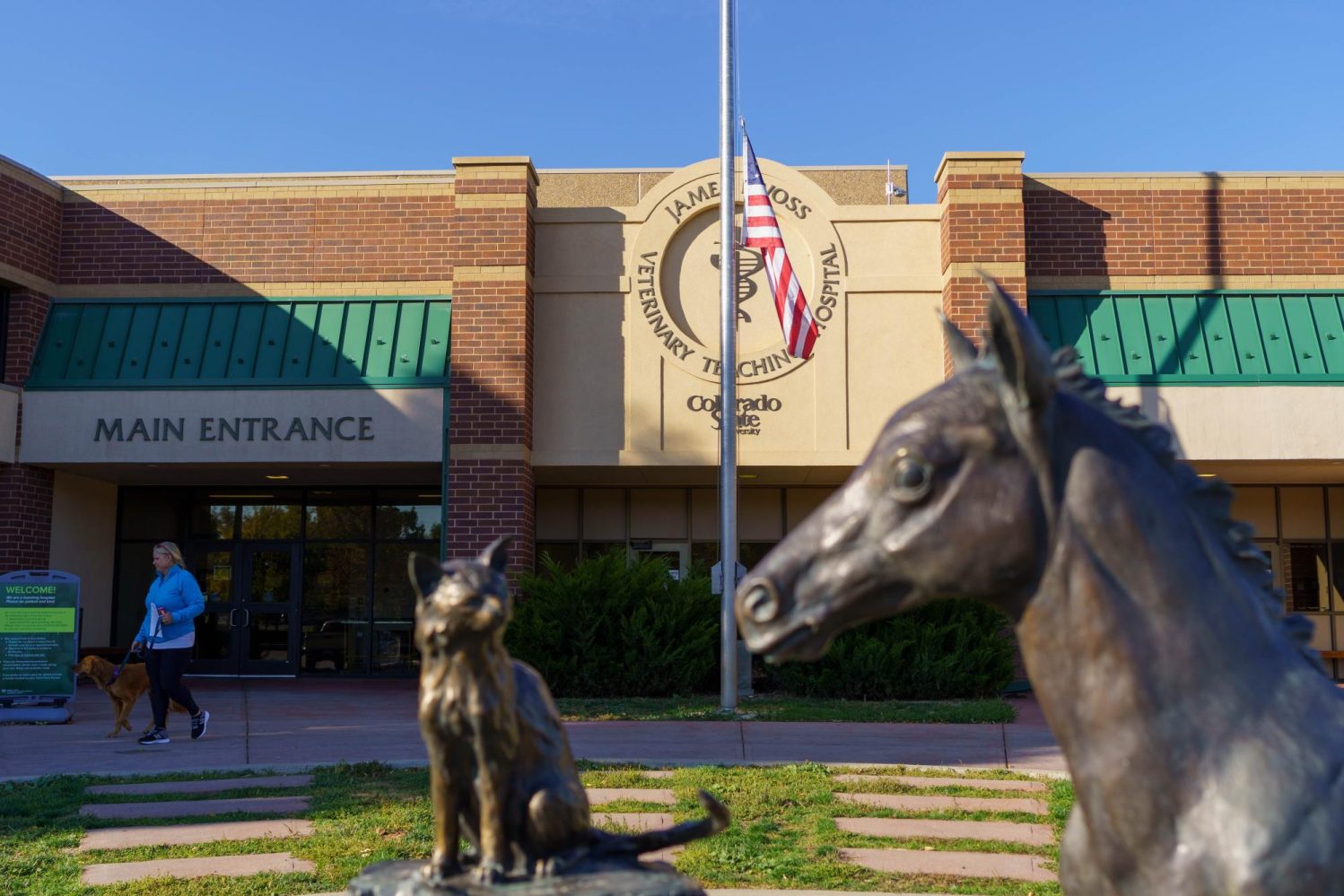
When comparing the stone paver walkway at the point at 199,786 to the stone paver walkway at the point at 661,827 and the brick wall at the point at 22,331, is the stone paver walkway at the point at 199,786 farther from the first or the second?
the brick wall at the point at 22,331

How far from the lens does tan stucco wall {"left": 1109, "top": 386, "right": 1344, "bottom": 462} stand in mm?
15477

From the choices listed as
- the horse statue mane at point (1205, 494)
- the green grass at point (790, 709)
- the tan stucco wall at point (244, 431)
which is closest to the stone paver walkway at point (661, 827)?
the green grass at point (790, 709)

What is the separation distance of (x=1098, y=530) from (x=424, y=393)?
1472cm

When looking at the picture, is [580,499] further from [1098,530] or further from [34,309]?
[1098,530]

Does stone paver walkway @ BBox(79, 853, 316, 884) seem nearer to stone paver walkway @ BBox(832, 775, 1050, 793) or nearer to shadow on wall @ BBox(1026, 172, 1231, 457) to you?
stone paver walkway @ BBox(832, 775, 1050, 793)

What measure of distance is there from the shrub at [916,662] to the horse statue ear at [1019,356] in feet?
40.5

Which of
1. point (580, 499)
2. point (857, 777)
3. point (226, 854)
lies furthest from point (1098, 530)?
point (580, 499)

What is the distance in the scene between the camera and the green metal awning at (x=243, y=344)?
16.2 m

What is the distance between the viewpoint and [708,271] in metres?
16.7

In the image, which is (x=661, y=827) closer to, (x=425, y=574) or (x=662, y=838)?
(x=662, y=838)

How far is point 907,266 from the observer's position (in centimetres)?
1652

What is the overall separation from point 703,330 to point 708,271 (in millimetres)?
876

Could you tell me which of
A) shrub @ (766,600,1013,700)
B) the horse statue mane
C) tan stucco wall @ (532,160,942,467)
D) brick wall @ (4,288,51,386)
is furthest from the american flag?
the horse statue mane

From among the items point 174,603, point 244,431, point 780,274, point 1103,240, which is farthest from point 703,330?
point 174,603
